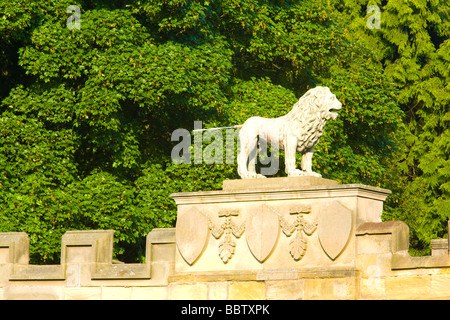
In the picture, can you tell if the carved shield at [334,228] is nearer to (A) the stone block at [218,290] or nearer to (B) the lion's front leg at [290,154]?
(B) the lion's front leg at [290,154]

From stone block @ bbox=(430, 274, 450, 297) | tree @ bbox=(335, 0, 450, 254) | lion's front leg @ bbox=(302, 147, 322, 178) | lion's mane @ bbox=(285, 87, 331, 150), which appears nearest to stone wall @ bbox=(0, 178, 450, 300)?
stone block @ bbox=(430, 274, 450, 297)

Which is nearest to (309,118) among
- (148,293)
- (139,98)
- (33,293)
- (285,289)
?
(285,289)

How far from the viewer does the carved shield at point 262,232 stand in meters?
14.6

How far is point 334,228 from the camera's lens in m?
14.1

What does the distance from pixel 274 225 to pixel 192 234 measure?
4.46 feet

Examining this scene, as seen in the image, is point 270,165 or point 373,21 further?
point 373,21

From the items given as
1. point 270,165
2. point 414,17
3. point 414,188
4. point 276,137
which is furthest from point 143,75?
point 414,17

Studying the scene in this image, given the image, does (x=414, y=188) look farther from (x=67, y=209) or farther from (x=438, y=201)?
(x=67, y=209)

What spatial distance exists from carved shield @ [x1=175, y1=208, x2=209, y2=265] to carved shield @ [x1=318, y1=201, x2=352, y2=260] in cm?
189

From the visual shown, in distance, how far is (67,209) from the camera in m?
21.6

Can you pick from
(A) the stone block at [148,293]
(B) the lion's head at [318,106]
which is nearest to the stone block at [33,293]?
(A) the stone block at [148,293]
